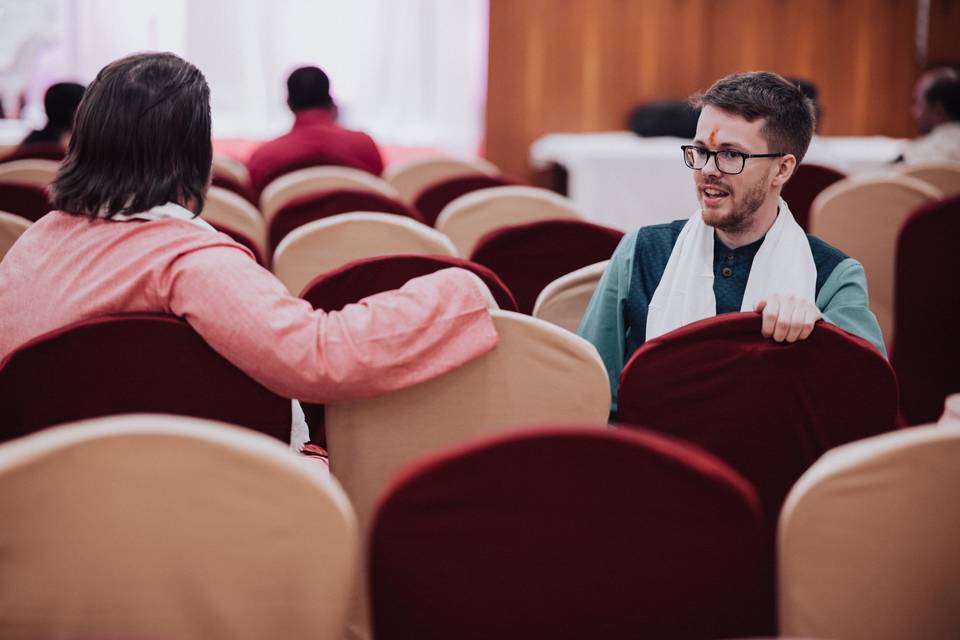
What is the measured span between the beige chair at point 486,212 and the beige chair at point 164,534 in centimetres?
296

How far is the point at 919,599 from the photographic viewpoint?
142cm

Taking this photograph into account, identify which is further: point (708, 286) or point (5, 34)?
point (5, 34)

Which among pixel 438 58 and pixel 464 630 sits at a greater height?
pixel 438 58

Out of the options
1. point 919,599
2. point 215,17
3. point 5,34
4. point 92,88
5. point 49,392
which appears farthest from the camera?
point 215,17

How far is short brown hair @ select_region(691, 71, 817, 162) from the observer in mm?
2344

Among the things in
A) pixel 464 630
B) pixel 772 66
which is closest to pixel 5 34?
pixel 772 66

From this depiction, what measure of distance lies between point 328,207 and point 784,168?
2101 millimetres

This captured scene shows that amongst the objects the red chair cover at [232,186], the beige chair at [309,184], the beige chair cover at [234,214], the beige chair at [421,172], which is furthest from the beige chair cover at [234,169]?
the beige chair cover at [234,214]

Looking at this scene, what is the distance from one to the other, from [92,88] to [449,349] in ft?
2.80

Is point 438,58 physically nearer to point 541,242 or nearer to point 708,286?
point 541,242

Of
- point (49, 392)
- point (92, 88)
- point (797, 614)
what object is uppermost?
point (92, 88)

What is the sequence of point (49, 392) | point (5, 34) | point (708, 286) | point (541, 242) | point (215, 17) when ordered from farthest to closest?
point (215, 17) < point (5, 34) < point (541, 242) < point (708, 286) < point (49, 392)

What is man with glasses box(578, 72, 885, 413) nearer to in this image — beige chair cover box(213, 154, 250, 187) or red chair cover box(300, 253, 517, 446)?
red chair cover box(300, 253, 517, 446)

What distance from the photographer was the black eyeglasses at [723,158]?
2342 mm
